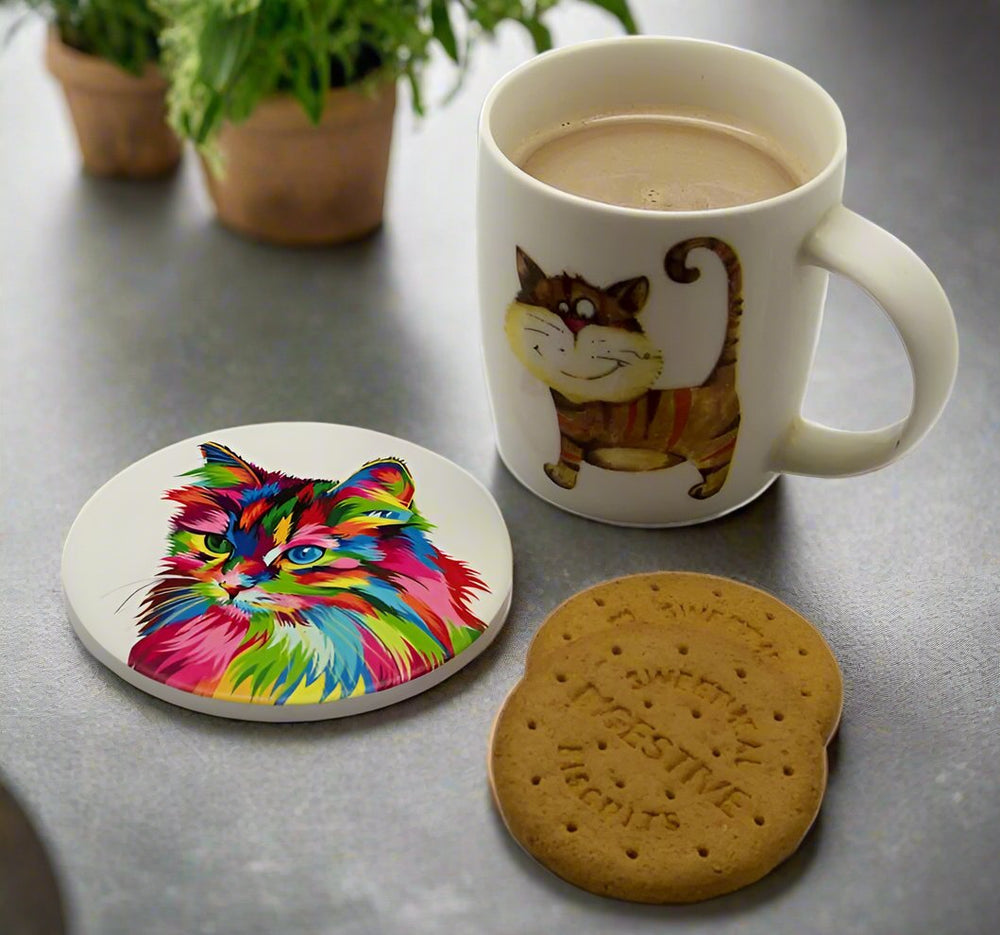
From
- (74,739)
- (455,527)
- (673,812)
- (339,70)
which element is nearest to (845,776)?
(673,812)

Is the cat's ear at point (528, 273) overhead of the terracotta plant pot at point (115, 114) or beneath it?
overhead

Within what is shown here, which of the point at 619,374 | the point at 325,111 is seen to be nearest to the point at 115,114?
the point at 325,111

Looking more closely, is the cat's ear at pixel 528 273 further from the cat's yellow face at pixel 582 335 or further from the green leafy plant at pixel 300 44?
the green leafy plant at pixel 300 44

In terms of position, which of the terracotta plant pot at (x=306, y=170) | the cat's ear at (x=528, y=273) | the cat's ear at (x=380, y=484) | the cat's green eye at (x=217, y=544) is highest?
the cat's ear at (x=528, y=273)

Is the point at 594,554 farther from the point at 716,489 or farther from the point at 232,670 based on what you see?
the point at 232,670

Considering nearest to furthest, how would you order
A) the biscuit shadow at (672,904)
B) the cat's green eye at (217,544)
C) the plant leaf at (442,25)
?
1. the biscuit shadow at (672,904)
2. the cat's green eye at (217,544)
3. the plant leaf at (442,25)

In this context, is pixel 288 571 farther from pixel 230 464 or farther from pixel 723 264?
pixel 723 264

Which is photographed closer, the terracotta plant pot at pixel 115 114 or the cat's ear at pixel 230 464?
the cat's ear at pixel 230 464

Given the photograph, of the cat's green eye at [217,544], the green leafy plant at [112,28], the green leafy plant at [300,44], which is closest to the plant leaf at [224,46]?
the green leafy plant at [300,44]

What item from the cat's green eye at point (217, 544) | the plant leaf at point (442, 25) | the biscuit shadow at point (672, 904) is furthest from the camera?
the plant leaf at point (442, 25)
